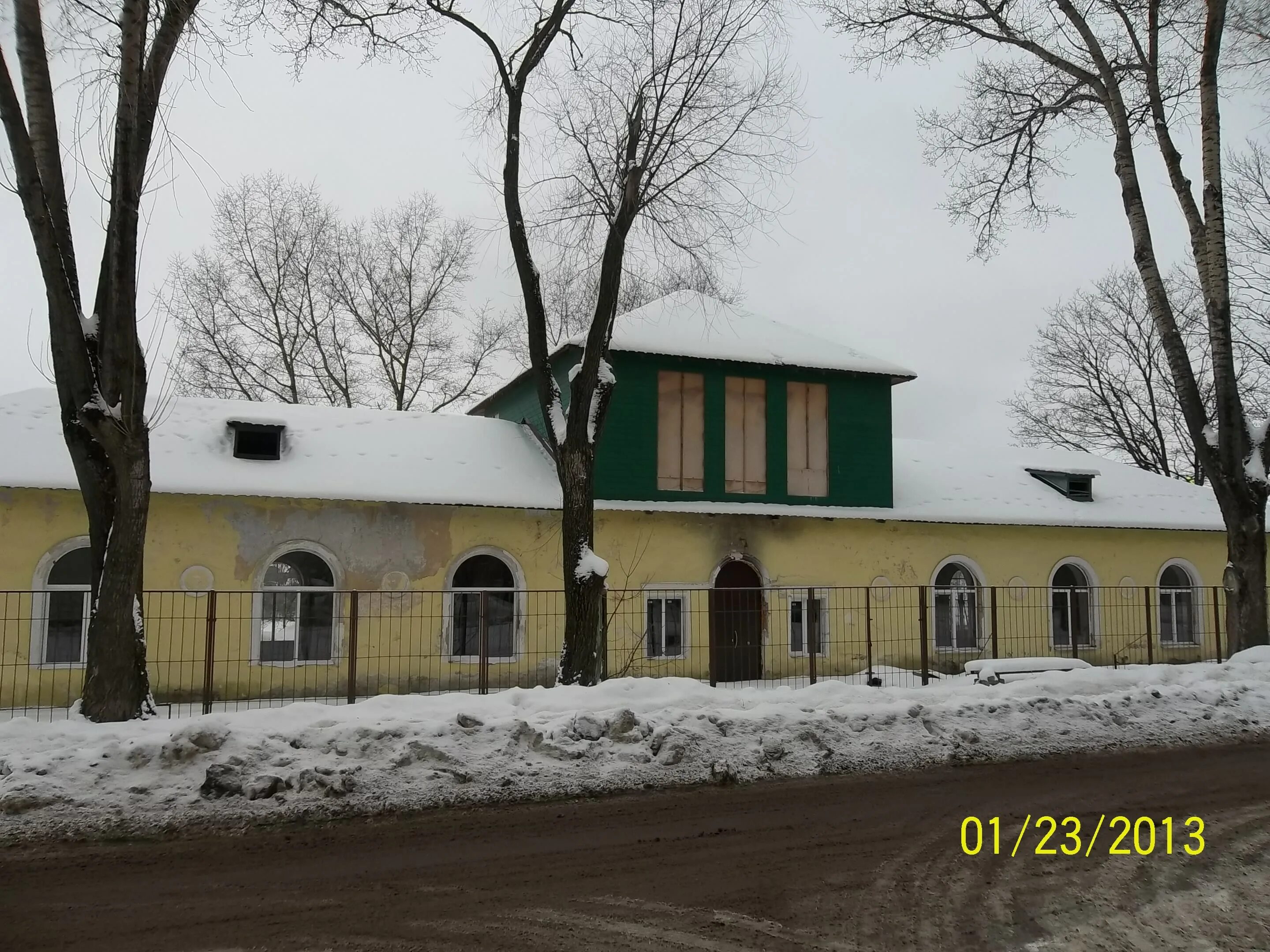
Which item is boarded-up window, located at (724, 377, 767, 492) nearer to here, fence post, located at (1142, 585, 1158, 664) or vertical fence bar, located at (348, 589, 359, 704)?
fence post, located at (1142, 585, 1158, 664)

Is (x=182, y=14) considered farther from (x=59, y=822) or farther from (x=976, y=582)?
(x=976, y=582)

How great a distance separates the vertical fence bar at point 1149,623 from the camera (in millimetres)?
14672

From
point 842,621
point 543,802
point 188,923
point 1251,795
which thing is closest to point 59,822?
point 188,923

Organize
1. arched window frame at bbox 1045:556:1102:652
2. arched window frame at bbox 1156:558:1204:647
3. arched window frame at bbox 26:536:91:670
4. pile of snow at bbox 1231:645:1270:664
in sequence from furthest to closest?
1. arched window frame at bbox 1156:558:1204:647
2. arched window frame at bbox 1045:556:1102:652
3. arched window frame at bbox 26:536:91:670
4. pile of snow at bbox 1231:645:1270:664

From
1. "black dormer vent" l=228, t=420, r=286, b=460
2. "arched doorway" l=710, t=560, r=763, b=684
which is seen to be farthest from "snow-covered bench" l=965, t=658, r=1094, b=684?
"black dormer vent" l=228, t=420, r=286, b=460

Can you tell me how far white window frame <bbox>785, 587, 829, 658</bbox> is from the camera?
1564 centimetres

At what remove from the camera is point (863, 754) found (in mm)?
7961

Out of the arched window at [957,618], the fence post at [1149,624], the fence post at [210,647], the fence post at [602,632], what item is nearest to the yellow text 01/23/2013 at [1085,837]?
the fence post at [602,632]

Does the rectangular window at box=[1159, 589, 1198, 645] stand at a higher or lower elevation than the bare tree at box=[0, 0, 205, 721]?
lower

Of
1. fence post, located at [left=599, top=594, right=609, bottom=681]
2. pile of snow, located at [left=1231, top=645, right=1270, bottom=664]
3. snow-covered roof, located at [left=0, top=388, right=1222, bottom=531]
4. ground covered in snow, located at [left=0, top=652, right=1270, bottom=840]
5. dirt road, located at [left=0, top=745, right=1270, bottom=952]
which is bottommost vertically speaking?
dirt road, located at [left=0, top=745, right=1270, bottom=952]

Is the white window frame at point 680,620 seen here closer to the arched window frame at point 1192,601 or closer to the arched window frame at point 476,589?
the arched window frame at point 476,589

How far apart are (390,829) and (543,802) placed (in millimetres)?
1190

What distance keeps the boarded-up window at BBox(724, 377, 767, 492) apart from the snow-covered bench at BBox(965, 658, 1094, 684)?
5327mm

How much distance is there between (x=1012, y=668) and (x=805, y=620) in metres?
4.24
